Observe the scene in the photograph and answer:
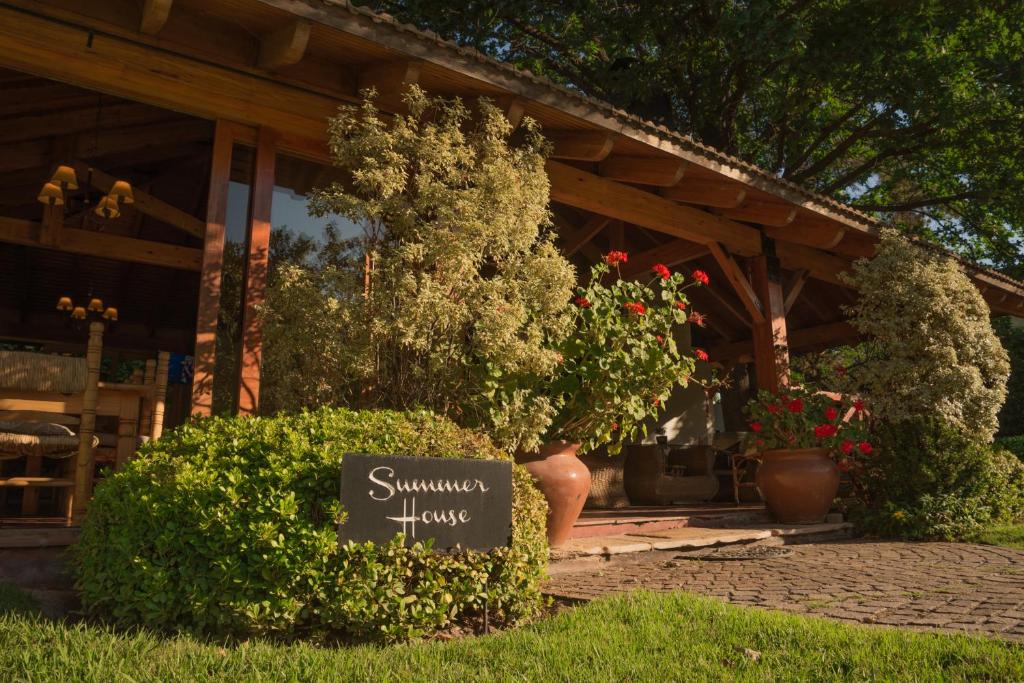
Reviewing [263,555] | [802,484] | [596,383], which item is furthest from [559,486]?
[802,484]

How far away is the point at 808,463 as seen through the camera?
7871 millimetres

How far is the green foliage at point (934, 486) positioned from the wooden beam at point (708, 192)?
2904mm

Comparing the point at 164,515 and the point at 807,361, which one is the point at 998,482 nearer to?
the point at 164,515

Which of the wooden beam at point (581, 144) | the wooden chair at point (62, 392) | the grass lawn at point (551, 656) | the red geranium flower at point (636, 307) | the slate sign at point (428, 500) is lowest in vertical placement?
the grass lawn at point (551, 656)

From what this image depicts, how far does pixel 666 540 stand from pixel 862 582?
165 cm

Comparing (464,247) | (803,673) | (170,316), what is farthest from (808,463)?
(170,316)

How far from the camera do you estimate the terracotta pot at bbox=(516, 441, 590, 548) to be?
5.40 m

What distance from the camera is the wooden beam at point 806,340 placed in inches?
530

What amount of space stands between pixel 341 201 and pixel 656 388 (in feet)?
8.93

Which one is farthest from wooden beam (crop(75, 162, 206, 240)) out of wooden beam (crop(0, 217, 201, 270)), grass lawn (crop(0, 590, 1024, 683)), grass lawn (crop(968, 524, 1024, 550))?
grass lawn (crop(968, 524, 1024, 550))

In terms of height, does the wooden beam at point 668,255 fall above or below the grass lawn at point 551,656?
above

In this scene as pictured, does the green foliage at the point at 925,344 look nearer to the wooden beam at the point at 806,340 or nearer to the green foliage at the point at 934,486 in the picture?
the green foliage at the point at 934,486

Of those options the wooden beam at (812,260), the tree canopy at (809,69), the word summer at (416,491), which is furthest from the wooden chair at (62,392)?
the tree canopy at (809,69)

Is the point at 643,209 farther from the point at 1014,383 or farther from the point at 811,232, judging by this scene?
the point at 1014,383
